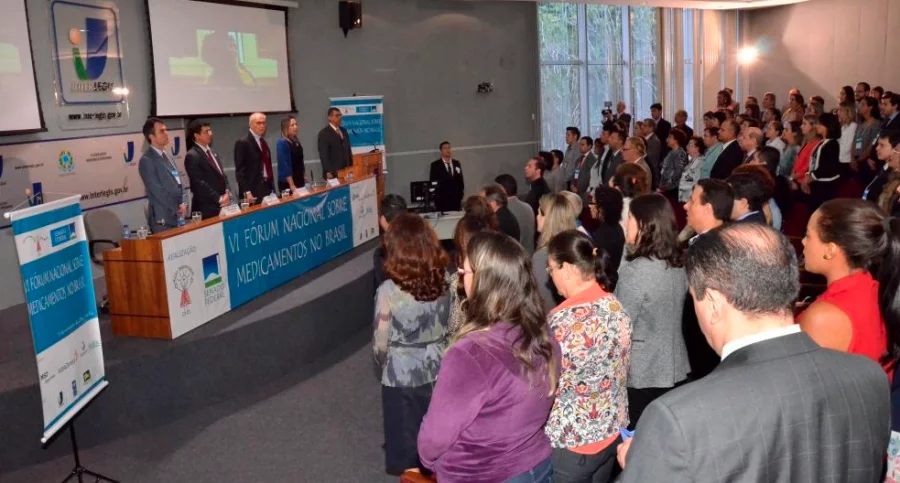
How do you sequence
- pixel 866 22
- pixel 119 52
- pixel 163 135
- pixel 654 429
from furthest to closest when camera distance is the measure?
pixel 866 22 → pixel 119 52 → pixel 163 135 → pixel 654 429

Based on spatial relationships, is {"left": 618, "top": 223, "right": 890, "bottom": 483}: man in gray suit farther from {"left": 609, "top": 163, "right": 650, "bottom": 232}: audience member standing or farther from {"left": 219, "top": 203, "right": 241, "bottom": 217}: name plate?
{"left": 219, "top": 203, "right": 241, "bottom": 217}: name plate

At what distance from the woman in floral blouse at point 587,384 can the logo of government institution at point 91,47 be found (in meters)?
6.26

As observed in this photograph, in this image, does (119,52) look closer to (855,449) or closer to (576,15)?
(855,449)

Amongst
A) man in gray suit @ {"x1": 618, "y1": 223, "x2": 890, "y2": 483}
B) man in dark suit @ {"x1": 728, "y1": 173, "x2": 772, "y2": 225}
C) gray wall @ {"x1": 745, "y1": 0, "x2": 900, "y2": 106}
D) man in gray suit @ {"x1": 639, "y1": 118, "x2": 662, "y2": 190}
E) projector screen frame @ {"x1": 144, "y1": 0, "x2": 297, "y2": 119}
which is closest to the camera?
man in gray suit @ {"x1": 618, "y1": 223, "x2": 890, "y2": 483}

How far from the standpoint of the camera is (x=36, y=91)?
6578 millimetres

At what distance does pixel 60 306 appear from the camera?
352cm

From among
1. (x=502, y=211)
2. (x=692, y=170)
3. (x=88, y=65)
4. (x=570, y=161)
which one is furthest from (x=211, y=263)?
(x=570, y=161)

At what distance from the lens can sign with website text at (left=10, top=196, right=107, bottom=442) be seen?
10.9ft

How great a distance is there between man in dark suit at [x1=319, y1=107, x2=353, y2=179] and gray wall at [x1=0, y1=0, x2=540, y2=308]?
1.28 meters

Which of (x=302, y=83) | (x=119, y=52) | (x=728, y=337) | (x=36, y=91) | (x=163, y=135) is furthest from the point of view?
(x=302, y=83)

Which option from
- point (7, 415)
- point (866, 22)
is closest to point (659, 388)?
point (7, 415)

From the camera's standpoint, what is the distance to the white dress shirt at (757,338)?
4.55 feet

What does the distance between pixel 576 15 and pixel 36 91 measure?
1049 cm

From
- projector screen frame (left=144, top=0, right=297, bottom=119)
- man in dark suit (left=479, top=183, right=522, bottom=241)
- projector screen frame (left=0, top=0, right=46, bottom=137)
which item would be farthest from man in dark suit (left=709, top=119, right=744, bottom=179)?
projector screen frame (left=0, top=0, right=46, bottom=137)
